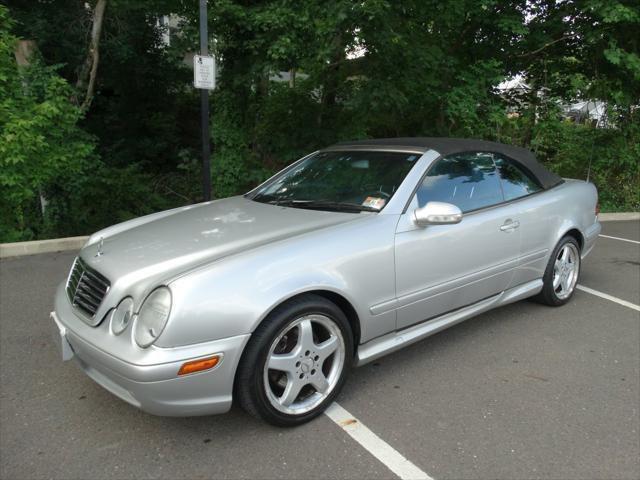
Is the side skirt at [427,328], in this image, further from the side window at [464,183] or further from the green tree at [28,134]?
the green tree at [28,134]

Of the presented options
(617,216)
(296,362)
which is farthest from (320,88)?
(296,362)

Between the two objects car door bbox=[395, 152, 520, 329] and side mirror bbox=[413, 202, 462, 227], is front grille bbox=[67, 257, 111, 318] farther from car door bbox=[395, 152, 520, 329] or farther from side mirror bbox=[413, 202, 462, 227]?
side mirror bbox=[413, 202, 462, 227]

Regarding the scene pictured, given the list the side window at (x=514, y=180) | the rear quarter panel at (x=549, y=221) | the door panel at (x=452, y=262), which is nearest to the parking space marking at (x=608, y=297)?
the rear quarter panel at (x=549, y=221)

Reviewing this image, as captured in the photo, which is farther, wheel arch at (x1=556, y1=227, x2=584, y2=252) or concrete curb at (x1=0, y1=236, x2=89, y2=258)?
concrete curb at (x1=0, y1=236, x2=89, y2=258)

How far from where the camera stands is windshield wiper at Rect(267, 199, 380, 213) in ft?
10.5

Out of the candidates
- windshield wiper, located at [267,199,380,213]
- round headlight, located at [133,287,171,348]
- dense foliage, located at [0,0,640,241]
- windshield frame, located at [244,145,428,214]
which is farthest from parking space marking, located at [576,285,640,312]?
round headlight, located at [133,287,171,348]

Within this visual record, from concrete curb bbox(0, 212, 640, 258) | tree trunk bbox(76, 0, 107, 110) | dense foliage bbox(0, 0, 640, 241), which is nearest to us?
concrete curb bbox(0, 212, 640, 258)

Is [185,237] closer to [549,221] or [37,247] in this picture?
[549,221]

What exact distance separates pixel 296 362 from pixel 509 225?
6.51 feet

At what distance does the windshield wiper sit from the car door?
10.6 inches

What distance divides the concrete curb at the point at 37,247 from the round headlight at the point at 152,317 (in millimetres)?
4709

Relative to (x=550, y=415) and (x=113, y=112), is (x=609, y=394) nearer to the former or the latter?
(x=550, y=415)

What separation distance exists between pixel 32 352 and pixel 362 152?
270 centimetres

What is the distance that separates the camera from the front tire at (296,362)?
8.10 ft
